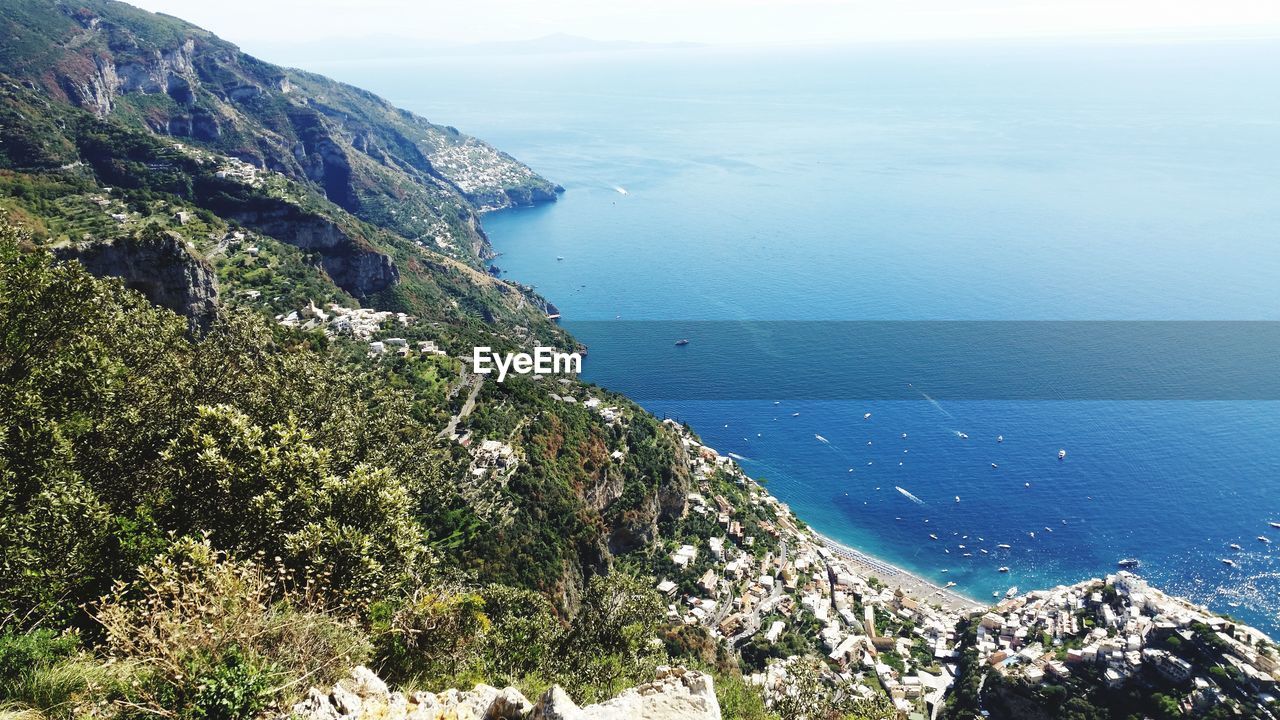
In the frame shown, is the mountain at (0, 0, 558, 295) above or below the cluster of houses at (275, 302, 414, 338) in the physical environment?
above

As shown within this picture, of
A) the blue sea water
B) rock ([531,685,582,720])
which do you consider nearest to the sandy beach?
the blue sea water

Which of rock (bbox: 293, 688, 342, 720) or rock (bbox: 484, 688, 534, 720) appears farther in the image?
rock (bbox: 484, 688, 534, 720)

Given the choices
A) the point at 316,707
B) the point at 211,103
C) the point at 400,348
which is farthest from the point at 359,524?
the point at 211,103

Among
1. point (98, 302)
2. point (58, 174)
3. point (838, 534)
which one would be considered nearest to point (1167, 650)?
point (838, 534)

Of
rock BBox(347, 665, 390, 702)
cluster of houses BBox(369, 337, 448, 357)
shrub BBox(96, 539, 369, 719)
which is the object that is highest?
shrub BBox(96, 539, 369, 719)

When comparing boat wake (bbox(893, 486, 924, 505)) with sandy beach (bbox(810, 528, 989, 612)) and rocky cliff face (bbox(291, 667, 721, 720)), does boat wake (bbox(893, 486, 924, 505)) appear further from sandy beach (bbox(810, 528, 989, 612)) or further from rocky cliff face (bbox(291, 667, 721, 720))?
rocky cliff face (bbox(291, 667, 721, 720))

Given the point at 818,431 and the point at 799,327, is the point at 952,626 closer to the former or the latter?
the point at 818,431
